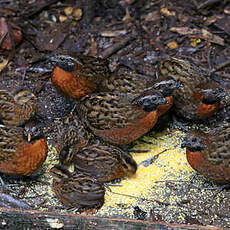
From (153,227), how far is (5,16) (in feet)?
21.1

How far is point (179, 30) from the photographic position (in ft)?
32.0

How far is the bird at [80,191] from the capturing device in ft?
20.8

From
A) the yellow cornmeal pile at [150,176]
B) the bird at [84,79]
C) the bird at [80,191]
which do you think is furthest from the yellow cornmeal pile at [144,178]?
the bird at [84,79]

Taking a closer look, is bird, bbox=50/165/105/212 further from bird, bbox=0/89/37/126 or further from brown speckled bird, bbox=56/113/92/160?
bird, bbox=0/89/37/126

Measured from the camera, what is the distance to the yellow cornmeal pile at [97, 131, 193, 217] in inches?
256

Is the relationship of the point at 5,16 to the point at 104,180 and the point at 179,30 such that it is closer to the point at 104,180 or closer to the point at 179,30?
the point at 179,30

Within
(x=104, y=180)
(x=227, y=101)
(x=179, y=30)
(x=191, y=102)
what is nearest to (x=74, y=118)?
(x=104, y=180)

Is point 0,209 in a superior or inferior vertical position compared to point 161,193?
superior

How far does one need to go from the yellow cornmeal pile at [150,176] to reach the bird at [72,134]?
0.79 meters

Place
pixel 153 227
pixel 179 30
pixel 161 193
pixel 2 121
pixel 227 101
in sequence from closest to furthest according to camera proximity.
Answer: pixel 153 227 → pixel 161 193 → pixel 2 121 → pixel 227 101 → pixel 179 30

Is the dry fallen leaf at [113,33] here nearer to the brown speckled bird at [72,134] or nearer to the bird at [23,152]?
the brown speckled bird at [72,134]

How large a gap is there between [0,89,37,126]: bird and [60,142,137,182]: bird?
3.59 feet

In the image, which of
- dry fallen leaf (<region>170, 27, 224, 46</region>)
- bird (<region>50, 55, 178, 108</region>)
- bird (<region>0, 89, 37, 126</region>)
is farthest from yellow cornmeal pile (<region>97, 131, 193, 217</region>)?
dry fallen leaf (<region>170, 27, 224, 46</region>)

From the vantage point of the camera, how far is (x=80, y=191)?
6.37 metres
